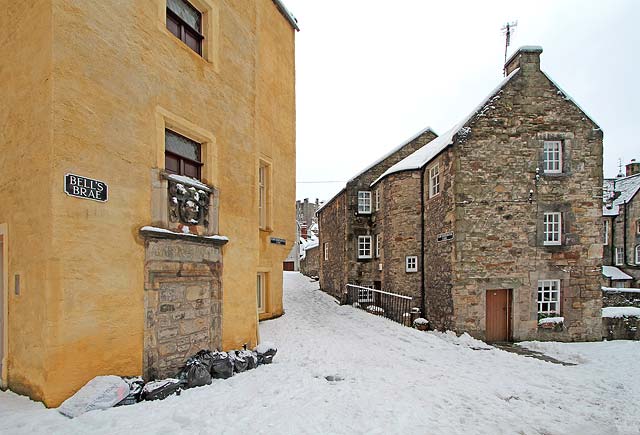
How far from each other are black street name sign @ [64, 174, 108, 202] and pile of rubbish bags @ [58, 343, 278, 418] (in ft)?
8.23

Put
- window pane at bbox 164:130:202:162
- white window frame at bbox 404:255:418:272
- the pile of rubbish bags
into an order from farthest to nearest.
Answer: white window frame at bbox 404:255:418:272
window pane at bbox 164:130:202:162
the pile of rubbish bags

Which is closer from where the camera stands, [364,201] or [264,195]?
[264,195]

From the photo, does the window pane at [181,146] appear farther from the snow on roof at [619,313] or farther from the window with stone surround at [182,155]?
the snow on roof at [619,313]

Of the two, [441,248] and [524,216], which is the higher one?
[524,216]

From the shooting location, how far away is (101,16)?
5215 mm

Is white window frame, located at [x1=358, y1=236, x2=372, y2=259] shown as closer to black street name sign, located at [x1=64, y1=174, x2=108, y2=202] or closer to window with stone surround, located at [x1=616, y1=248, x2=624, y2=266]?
black street name sign, located at [x1=64, y1=174, x2=108, y2=202]

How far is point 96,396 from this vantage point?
4.66m

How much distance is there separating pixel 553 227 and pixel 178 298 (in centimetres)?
1310

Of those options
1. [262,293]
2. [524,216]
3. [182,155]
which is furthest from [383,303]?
[182,155]

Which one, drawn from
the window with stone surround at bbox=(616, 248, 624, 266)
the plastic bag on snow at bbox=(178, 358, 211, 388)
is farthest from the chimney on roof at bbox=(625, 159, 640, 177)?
the plastic bag on snow at bbox=(178, 358, 211, 388)

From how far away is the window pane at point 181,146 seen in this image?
21.4 feet

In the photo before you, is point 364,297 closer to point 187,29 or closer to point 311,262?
point 187,29

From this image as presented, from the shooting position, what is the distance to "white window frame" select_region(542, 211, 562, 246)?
1308 centimetres

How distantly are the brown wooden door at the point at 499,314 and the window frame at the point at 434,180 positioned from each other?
14.5 feet
